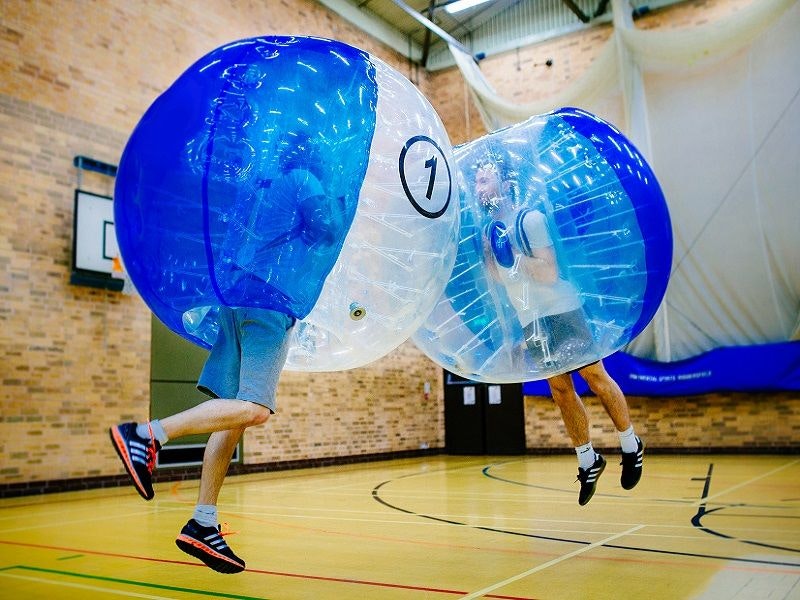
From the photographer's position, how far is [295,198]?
2.31 meters

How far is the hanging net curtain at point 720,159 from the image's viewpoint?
29.9 feet

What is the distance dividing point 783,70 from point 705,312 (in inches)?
124

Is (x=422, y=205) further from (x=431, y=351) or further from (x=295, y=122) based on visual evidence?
(x=431, y=351)

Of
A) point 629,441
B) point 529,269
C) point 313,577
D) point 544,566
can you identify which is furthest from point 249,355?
point 629,441

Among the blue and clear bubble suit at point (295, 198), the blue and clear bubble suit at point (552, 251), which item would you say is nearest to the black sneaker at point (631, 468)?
the blue and clear bubble suit at point (552, 251)

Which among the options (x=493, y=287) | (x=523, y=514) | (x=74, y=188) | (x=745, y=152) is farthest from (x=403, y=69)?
(x=493, y=287)

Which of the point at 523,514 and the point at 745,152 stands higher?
the point at 745,152

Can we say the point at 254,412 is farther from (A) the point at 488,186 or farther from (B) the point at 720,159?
(B) the point at 720,159

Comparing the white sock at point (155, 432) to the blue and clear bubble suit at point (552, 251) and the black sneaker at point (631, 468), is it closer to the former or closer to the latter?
the blue and clear bubble suit at point (552, 251)

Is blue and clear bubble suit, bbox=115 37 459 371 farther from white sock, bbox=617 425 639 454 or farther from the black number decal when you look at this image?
white sock, bbox=617 425 639 454

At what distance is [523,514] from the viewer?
15.8 feet

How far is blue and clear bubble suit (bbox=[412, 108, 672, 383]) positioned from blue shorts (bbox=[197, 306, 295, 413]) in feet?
2.99

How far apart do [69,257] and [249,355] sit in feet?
18.7

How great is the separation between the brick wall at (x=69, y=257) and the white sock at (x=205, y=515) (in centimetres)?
495
